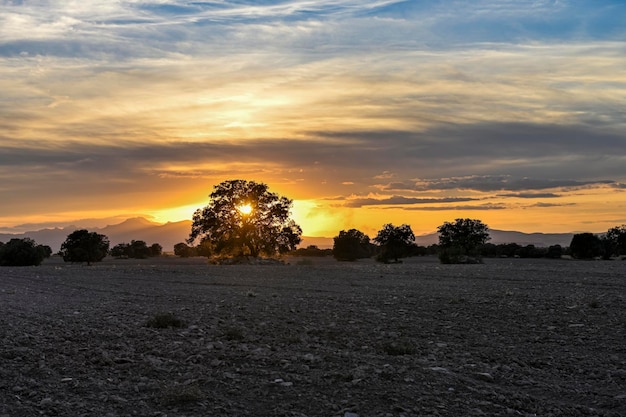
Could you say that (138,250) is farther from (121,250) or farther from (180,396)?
(180,396)

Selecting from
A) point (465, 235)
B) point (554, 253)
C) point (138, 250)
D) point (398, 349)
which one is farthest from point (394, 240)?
point (398, 349)

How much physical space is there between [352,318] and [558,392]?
627 centimetres

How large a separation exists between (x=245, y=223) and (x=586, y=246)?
34599 millimetres

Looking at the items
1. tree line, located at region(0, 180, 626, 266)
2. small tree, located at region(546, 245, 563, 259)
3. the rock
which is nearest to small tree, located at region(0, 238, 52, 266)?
tree line, located at region(0, 180, 626, 266)

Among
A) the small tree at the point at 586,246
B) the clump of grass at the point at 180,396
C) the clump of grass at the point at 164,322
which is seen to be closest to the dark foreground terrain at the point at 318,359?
the clump of grass at the point at 180,396

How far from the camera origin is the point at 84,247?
2381 inches

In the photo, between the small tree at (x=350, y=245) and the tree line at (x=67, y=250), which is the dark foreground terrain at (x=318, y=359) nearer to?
Answer: the tree line at (x=67, y=250)

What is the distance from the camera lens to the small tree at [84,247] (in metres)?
60.4

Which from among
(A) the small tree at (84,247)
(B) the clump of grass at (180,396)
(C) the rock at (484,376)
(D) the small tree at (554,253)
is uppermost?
(A) the small tree at (84,247)

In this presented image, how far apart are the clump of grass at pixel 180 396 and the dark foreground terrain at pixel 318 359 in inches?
0.7

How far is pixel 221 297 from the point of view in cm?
1986

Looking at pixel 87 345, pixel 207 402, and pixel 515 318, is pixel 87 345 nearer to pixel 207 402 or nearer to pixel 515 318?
pixel 207 402

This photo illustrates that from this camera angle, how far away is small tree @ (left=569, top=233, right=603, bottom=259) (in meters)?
67.0

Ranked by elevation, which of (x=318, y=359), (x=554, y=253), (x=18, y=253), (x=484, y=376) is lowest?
(x=484, y=376)
